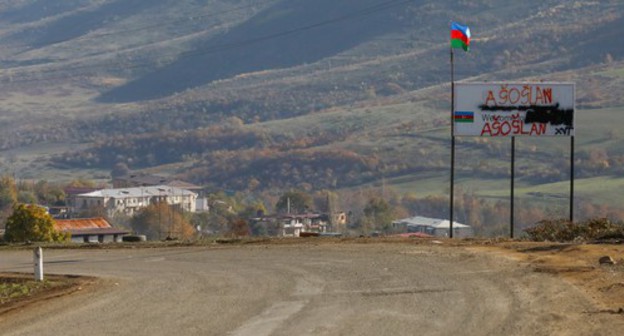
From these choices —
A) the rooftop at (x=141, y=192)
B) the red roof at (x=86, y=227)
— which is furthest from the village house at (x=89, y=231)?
the rooftop at (x=141, y=192)

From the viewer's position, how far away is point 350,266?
22844 mm

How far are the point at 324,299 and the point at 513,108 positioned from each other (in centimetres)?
1538

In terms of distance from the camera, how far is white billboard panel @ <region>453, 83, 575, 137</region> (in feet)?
107

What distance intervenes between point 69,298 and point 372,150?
150570mm

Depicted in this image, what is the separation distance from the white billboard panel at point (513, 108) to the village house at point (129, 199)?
3528 inches

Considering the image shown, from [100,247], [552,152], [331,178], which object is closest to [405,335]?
[100,247]

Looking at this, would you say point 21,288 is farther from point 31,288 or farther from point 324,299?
point 324,299

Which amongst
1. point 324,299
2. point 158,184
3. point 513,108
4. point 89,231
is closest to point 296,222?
point 89,231

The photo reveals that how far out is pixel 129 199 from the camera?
13038 cm

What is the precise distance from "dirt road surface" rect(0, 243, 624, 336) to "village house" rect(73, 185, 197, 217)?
97.6 metres

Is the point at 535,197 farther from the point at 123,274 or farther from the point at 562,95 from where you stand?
the point at 123,274

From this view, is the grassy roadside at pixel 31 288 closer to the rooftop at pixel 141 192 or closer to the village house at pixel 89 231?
the village house at pixel 89 231

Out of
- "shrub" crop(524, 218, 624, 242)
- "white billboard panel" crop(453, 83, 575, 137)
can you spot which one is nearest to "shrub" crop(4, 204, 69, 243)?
"white billboard panel" crop(453, 83, 575, 137)

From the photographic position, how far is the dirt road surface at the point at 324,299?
16078 millimetres
